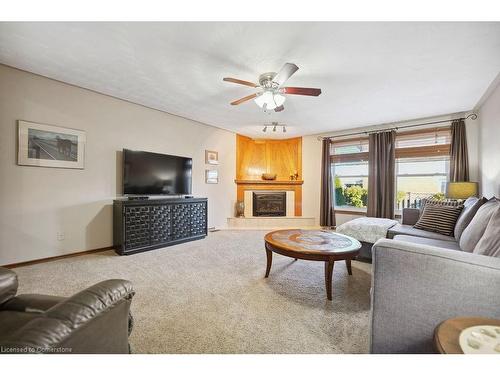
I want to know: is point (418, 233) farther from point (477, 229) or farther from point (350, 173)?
point (350, 173)

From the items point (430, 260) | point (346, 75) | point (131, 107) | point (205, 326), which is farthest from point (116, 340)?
point (131, 107)

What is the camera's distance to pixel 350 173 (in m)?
5.34

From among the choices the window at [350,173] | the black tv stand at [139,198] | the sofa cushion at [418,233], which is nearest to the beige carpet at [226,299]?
the sofa cushion at [418,233]

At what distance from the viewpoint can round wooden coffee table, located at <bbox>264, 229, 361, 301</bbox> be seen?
203 centimetres

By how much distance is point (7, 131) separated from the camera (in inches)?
105

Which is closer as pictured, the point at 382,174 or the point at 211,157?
the point at 382,174

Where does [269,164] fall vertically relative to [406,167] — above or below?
above

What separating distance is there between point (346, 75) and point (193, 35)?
6.02ft

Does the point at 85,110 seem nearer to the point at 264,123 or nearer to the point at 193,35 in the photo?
the point at 193,35

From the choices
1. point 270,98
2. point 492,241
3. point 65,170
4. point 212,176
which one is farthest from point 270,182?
point 492,241

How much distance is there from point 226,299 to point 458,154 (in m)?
4.63

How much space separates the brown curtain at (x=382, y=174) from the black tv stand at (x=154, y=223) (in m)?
3.68

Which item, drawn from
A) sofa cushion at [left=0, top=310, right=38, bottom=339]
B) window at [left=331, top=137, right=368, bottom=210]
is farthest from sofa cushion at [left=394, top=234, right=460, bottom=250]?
sofa cushion at [left=0, top=310, right=38, bottom=339]

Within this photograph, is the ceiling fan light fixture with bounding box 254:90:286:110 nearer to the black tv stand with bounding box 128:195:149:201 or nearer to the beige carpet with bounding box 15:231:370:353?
the beige carpet with bounding box 15:231:370:353
